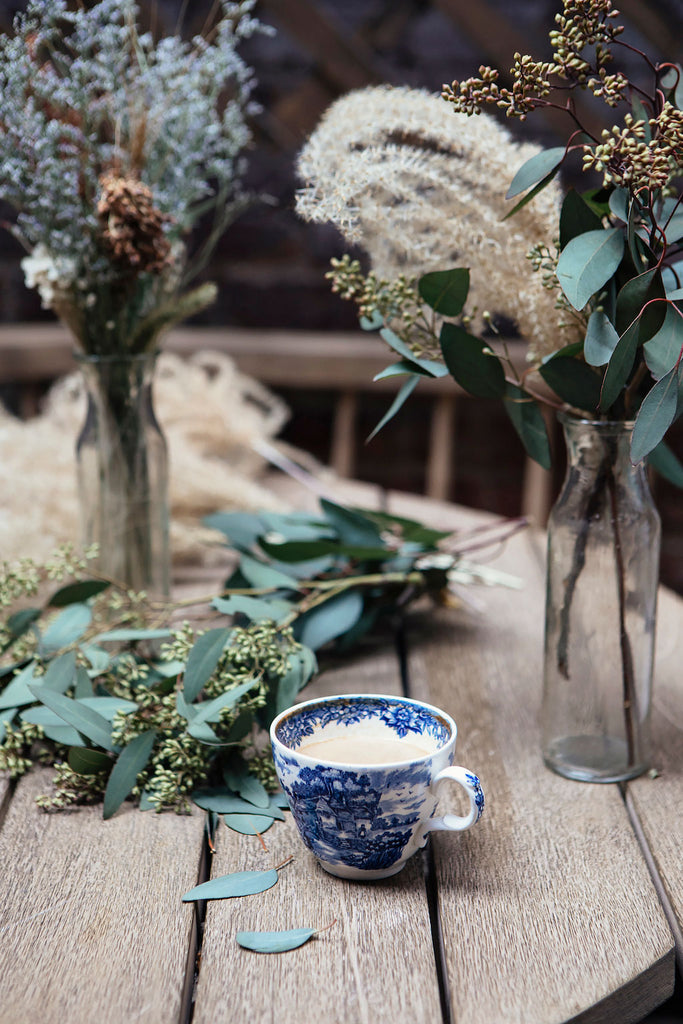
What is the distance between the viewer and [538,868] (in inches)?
24.4

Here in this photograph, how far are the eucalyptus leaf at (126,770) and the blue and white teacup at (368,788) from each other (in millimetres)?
122

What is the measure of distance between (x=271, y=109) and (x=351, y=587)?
1.47m

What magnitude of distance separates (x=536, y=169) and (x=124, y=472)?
0.50 m

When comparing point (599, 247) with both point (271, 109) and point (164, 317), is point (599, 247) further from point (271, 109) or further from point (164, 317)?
point (271, 109)

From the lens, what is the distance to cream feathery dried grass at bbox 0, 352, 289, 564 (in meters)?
1.16

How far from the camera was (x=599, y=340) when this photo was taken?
0.64 m

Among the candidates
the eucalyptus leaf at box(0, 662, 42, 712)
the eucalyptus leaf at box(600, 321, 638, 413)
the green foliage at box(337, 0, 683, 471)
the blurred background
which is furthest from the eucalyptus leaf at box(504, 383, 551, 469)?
the blurred background

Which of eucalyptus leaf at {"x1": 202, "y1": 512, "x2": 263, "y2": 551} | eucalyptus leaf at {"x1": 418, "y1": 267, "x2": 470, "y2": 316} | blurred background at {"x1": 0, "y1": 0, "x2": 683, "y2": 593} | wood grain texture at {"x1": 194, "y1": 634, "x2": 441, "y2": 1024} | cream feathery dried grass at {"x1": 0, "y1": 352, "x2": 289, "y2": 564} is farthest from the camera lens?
blurred background at {"x1": 0, "y1": 0, "x2": 683, "y2": 593}

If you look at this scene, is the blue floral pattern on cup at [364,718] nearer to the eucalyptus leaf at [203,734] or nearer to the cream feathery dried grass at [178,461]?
the eucalyptus leaf at [203,734]

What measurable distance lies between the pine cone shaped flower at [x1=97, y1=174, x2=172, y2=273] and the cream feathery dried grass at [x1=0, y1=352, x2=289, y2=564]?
33cm

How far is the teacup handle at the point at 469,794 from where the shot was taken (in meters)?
0.58

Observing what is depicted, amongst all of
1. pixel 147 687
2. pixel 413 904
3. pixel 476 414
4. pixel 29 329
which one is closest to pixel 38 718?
pixel 147 687

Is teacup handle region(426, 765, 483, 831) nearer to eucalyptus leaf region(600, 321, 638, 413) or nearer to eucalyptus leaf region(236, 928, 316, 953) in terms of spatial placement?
eucalyptus leaf region(236, 928, 316, 953)

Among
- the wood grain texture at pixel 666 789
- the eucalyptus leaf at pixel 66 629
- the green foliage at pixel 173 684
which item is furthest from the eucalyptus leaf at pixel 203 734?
the wood grain texture at pixel 666 789
